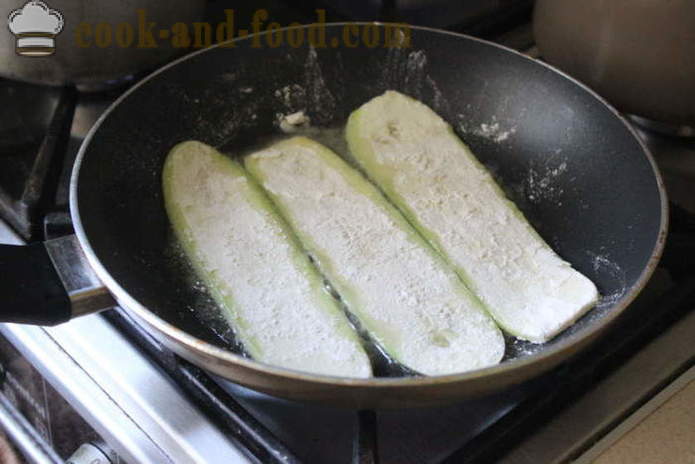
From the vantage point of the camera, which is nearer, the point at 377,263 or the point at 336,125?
the point at 377,263

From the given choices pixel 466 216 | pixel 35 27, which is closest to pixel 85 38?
pixel 35 27

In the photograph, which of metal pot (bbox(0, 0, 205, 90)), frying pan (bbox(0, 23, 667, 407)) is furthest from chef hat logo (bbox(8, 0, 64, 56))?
frying pan (bbox(0, 23, 667, 407))

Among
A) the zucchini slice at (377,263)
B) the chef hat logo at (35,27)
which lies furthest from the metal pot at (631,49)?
the chef hat logo at (35,27)

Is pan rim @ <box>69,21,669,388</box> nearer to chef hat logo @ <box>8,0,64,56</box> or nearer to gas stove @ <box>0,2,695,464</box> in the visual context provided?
gas stove @ <box>0,2,695,464</box>

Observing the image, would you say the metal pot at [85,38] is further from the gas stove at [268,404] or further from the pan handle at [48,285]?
the pan handle at [48,285]

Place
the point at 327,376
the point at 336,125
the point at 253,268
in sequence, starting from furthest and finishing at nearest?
1. the point at 336,125
2. the point at 253,268
3. the point at 327,376

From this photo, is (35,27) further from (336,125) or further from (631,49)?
(631,49)
